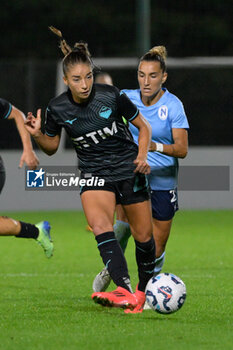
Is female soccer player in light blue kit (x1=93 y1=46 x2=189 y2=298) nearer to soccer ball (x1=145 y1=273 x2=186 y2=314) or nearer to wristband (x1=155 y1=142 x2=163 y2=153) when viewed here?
wristband (x1=155 y1=142 x2=163 y2=153)

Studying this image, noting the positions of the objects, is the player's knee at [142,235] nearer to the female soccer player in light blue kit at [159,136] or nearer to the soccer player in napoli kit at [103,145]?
the soccer player in napoli kit at [103,145]

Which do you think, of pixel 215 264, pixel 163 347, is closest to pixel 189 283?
pixel 215 264

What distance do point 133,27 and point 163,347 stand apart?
82.0 feet

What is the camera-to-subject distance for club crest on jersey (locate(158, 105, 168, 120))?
25.2 feet

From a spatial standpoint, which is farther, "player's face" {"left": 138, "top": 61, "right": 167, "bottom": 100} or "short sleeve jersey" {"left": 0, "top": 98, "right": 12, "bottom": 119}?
"short sleeve jersey" {"left": 0, "top": 98, "right": 12, "bottom": 119}

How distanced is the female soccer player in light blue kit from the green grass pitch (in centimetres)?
63

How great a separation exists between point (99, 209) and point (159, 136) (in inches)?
44.9

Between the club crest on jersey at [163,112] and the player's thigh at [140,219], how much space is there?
0.96m

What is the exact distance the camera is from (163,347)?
5609mm

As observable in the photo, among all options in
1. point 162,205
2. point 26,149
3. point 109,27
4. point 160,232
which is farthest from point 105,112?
point 109,27

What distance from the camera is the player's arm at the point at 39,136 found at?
680cm

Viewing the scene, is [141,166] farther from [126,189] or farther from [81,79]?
[81,79]

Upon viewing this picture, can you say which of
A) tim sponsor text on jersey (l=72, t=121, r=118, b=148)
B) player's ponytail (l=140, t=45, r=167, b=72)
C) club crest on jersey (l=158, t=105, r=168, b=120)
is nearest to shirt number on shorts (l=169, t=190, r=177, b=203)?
club crest on jersey (l=158, t=105, r=168, b=120)

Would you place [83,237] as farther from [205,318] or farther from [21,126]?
[205,318]
